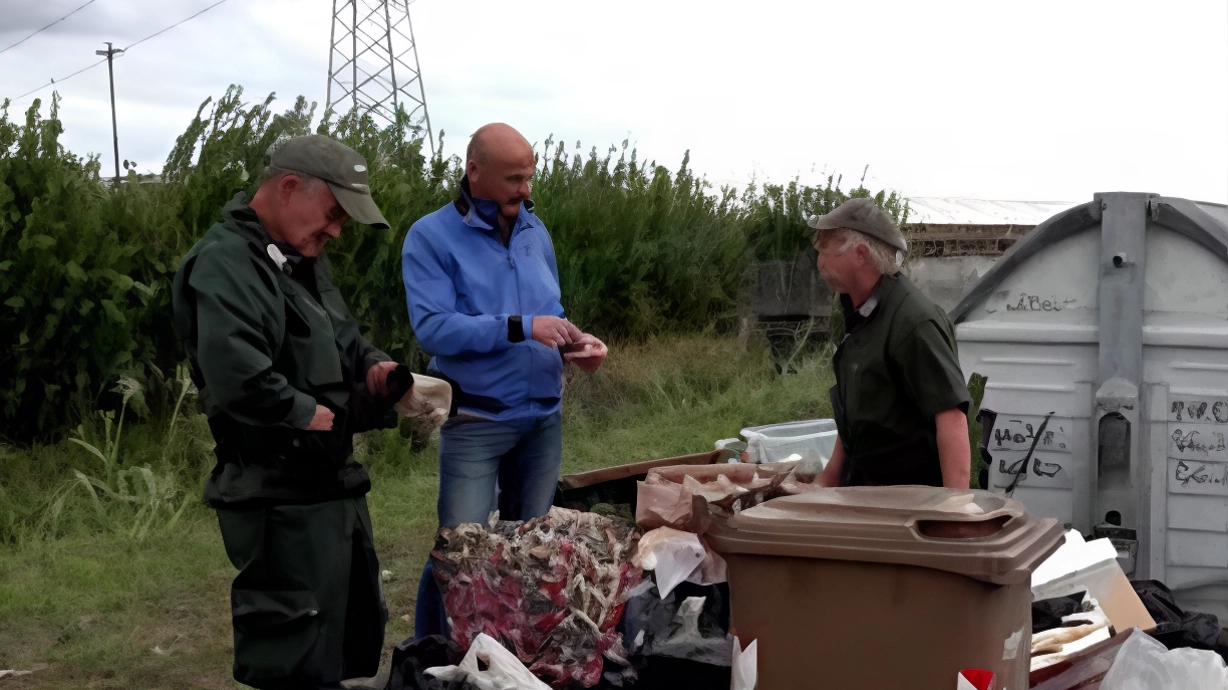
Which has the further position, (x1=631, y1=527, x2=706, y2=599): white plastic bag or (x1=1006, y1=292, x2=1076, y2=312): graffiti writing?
(x1=1006, y1=292, x2=1076, y2=312): graffiti writing

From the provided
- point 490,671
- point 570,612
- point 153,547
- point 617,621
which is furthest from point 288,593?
point 153,547

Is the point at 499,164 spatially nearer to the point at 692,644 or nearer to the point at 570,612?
the point at 570,612

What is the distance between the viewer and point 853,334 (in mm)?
3877

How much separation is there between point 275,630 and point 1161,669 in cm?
240

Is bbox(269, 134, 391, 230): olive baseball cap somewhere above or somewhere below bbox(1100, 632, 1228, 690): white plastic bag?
above

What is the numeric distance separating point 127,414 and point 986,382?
16.1 feet

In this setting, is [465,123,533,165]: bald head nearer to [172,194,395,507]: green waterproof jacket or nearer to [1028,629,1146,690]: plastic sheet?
[172,194,395,507]: green waterproof jacket

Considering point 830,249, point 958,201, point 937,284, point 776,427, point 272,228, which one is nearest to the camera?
point 272,228

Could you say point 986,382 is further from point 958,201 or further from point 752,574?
point 958,201

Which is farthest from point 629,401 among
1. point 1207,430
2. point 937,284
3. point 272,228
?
point 272,228

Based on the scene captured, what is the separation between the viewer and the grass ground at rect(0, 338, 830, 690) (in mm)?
5004

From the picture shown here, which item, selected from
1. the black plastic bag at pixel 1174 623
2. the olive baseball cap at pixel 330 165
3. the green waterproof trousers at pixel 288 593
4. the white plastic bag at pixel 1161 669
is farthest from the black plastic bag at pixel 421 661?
the black plastic bag at pixel 1174 623

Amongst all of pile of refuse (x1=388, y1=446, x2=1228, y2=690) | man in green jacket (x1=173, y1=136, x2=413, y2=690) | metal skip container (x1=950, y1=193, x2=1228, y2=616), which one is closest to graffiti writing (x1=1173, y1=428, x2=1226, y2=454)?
metal skip container (x1=950, y1=193, x2=1228, y2=616)

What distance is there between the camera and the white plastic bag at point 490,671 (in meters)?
2.83
